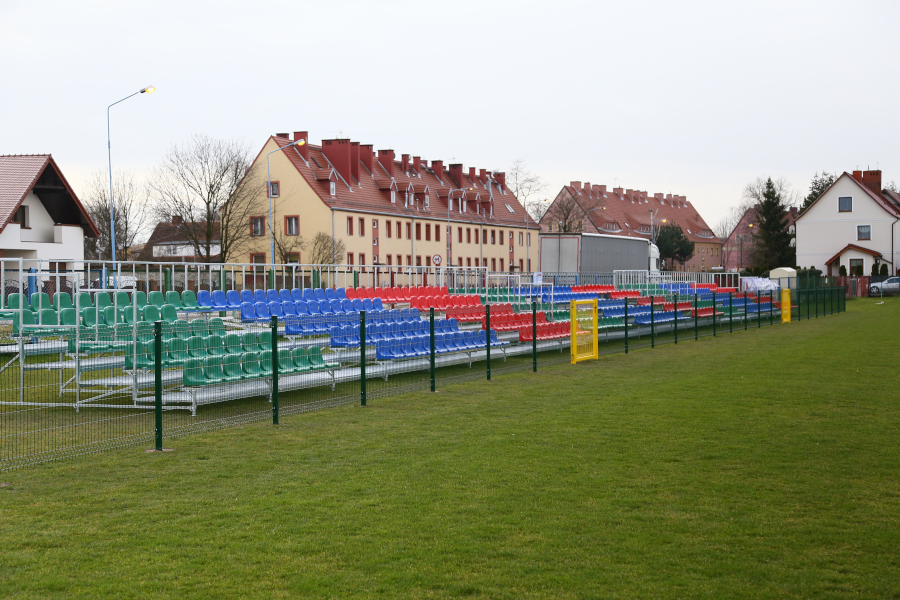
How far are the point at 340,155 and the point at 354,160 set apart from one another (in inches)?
70.9

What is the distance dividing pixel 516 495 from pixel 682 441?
3.43 metres

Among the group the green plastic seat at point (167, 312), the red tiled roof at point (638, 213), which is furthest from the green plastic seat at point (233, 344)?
the red tiled roof at point (638, 213)

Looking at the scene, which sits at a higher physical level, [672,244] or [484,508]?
[672,244]

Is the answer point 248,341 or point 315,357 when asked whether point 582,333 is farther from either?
point 248,341

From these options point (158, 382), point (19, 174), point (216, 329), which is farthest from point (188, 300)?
point (19, 174)

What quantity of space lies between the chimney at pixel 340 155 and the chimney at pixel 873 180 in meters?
52.9

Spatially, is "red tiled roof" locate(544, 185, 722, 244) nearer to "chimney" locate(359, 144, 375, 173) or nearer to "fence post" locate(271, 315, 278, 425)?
"chimney" locate(359, 144, 375, 173)

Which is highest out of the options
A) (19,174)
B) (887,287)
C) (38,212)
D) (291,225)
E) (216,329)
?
(19,174)

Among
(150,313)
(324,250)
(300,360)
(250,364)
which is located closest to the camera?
(250,364)

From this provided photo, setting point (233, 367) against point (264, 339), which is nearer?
point (233, 367)

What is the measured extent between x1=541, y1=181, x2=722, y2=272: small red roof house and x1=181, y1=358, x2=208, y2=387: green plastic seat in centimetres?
8146

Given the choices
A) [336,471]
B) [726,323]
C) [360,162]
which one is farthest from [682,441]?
[360,162]

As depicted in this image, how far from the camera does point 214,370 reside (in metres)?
12.9

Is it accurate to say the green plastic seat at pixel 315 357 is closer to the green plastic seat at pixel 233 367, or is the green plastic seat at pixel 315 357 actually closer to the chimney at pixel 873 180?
the green plastic seat at pixel 233 367
